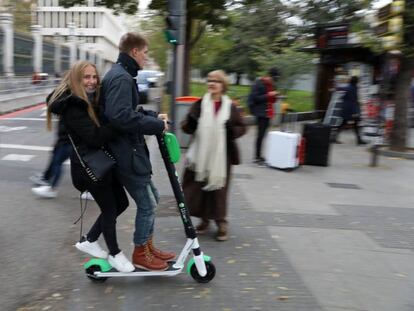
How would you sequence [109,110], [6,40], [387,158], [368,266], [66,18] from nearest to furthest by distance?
1. [109,110]
2. [368,266]
3. [387,158]
4. [6,40]
5. [66,18]

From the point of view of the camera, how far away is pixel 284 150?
8.50 meters

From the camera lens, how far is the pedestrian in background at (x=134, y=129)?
328 centimetres

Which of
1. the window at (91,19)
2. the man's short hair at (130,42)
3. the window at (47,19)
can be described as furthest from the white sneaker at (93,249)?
the window at (47,19)

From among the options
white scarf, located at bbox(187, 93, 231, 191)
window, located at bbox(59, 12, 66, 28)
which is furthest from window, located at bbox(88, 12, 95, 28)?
white scarf, located at bbox(187, 93, 231, 191)

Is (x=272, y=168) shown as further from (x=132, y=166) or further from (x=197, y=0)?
(x=197, y=0)

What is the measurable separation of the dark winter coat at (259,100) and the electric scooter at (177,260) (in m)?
5.07

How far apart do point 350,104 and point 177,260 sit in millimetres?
9027

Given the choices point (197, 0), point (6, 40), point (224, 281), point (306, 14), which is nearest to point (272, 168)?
point (224, 281)

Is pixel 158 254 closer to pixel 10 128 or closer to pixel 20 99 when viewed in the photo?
pixel 10 128

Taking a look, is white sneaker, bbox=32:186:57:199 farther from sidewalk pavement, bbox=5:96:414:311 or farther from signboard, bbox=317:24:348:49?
signboard, bbox=317:24:348:49

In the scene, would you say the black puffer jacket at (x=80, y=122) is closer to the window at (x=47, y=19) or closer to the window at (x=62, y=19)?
the window at (x=62, y=19)

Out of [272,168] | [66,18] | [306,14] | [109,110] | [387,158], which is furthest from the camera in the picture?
[66,18]

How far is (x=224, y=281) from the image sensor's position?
12.6ft

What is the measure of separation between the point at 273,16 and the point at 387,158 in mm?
22033
